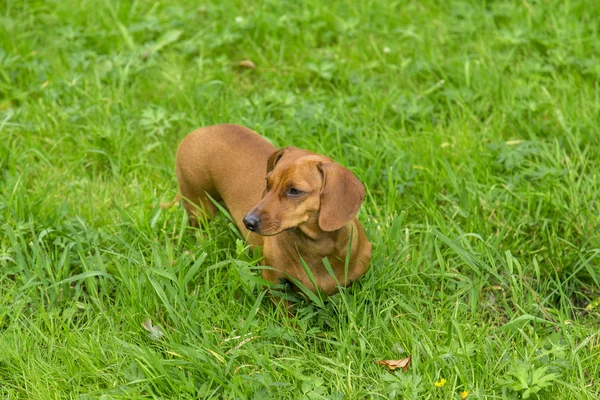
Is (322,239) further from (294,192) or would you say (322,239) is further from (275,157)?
(275,157)

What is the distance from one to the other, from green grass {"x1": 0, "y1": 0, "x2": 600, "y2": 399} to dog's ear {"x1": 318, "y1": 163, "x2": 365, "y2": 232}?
0.45 meters

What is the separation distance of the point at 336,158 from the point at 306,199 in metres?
1.16

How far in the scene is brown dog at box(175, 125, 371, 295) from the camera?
116 inches

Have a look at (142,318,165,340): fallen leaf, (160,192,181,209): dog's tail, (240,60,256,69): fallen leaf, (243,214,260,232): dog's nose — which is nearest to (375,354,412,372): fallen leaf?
(243,214,260,232): dog's nose

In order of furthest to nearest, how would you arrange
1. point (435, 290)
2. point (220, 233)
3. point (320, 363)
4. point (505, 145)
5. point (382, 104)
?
point (382, 104), point (505, 145), point (220, 233), point (435, 290), point (320, 363)

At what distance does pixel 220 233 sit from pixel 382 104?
4.40 feet

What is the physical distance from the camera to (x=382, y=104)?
445cm

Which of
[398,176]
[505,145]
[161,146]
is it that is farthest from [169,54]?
[505,145]

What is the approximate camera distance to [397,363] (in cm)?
301

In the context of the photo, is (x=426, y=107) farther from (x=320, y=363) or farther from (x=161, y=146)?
(x=320, y=363)

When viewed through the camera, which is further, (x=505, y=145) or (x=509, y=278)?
(x=505, y=145)

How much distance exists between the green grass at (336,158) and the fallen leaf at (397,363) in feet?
0.15

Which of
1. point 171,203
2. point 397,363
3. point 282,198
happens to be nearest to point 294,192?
point 282,198

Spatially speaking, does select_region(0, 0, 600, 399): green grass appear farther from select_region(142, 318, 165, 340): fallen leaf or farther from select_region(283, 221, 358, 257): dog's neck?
select_region(283, 221, 358, 257): dog's neck
